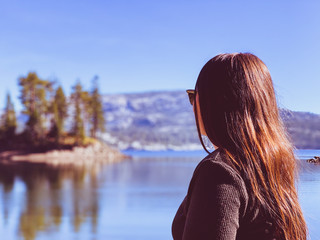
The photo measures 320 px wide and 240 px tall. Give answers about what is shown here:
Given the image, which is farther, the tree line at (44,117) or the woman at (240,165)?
the tree line at (44,117)

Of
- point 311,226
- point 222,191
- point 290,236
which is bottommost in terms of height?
point 311,226

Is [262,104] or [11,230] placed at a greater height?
[262,104]

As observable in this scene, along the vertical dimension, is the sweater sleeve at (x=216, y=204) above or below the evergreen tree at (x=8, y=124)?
above

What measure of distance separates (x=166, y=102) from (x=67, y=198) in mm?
143382

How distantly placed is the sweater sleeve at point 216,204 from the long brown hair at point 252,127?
0.14 ft

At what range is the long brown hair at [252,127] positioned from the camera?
2.37ft

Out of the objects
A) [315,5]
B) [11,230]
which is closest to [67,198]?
[11,230]

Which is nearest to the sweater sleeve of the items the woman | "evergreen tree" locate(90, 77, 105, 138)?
the woman

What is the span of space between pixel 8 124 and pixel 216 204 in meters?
37.6

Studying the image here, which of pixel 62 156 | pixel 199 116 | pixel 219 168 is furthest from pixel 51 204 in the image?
pixel 62 156

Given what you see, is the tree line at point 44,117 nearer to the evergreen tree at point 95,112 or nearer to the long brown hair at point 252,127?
the evergreen tree at point 95,112

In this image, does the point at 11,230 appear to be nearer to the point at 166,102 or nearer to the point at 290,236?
the point at 290,236

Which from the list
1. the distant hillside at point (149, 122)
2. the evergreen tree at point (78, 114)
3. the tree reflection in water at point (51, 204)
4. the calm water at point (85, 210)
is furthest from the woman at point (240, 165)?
the distant hillside at point (149, 122)

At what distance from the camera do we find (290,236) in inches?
29.6
